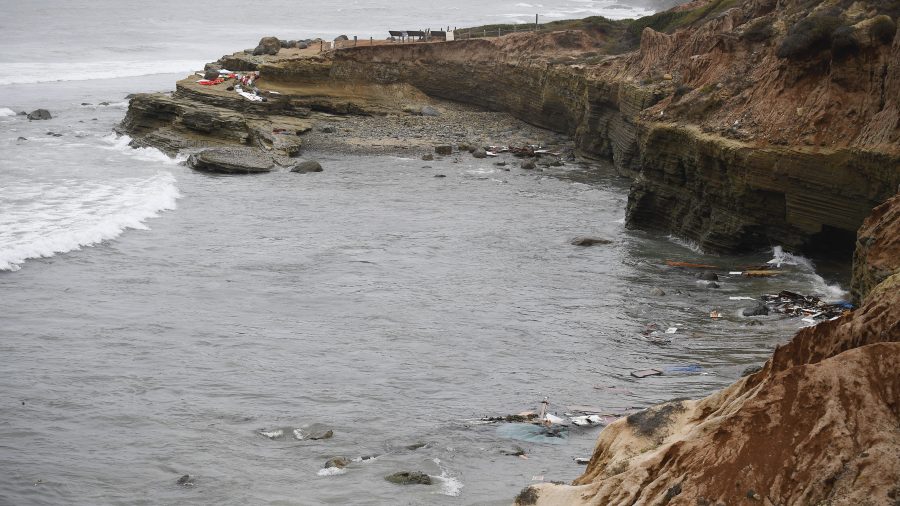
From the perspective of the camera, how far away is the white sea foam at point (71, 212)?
79.0ft

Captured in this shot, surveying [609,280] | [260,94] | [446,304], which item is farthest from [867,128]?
[260,94]

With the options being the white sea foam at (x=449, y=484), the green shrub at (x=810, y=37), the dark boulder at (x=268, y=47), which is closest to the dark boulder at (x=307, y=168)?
the green shrub at (x=810, y=37)

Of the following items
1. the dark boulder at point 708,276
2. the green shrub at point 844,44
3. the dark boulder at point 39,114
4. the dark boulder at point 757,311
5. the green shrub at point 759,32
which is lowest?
the dark boulder at point 757,311

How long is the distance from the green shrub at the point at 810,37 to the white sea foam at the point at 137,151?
2309cm

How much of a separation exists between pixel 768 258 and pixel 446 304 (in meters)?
7.78

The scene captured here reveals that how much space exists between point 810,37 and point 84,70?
5808cm

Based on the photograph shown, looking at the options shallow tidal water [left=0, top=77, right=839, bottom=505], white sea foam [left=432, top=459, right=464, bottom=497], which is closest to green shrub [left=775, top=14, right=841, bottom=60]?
shallow tidal water [left=0, top=77, right=839, bottom=505]

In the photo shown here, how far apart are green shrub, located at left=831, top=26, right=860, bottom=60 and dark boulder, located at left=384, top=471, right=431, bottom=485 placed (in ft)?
49.2

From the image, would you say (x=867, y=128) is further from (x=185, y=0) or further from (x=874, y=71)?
(x=185, y=0)

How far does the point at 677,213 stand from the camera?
86.8 feet

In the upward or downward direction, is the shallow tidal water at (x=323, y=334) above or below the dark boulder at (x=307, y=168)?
below

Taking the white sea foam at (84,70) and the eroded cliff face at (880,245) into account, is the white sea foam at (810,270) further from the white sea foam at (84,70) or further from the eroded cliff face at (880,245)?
the white sea foam at (84,70)

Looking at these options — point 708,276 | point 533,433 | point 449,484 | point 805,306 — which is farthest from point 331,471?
point 708,276

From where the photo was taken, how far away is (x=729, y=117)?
24875 mm
